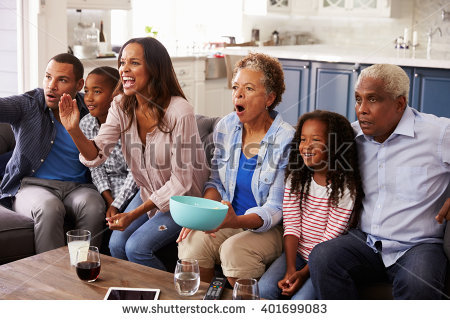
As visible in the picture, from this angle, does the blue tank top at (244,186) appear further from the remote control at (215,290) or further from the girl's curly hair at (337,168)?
the remote control at (215,290)

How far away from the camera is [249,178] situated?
2404 mm

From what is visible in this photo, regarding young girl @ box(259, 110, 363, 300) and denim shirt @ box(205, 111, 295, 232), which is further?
denim shirt @ box(205, 111, 295, 232)

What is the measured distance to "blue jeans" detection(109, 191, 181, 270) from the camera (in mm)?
2400

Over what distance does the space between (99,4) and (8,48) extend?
37.6 inches

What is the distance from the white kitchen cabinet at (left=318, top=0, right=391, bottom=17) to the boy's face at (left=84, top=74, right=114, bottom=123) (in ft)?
14.9

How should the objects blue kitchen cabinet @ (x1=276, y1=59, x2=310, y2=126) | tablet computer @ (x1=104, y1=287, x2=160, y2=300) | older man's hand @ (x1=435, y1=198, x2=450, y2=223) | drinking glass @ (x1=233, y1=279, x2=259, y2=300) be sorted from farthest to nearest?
blue kitchen cabinet @ (x1=276, y1=59, x2=310, y2=126)
older man's hand @ (x1=435, y1=198, x2=450, y2=223)
tablet computer @ (x1=104, y1=287, x2=160, y2=300)
drinking glass @ (x1=233, y1=279, x2=259, y2=300)

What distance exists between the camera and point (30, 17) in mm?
4465

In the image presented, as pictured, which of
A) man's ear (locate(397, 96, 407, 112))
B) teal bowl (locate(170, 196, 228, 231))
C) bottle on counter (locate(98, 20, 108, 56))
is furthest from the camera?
bottle on counter (locate(98, 20, 108, 56))

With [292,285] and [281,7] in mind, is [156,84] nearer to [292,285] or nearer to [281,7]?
Result: [292,285]

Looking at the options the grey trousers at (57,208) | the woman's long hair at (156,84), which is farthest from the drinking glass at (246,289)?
the grey trousers at (57,208)

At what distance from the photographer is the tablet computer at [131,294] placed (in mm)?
1776

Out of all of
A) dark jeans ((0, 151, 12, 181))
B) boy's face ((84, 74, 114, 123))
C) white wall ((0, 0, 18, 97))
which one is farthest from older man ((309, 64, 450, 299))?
white wall ((0, 0, 18, 97))

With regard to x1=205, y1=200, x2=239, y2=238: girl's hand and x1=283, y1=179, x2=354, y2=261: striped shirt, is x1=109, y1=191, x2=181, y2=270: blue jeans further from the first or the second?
x1=283, y1=179, x2=354, y2=261: striped shirt
